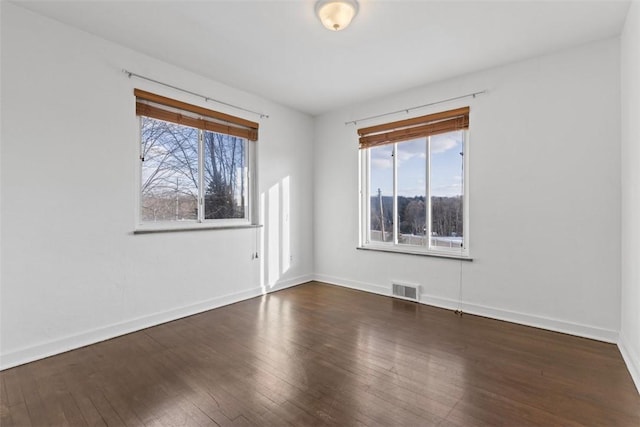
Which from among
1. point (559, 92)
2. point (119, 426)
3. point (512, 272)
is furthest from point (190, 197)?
point (559, 92)

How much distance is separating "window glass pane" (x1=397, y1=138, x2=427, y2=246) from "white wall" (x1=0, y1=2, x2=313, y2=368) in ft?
8.41

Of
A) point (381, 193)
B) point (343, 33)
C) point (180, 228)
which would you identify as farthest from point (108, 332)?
point (381, 193)

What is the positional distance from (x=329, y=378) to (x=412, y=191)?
2759 mm

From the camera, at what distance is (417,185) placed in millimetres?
4129

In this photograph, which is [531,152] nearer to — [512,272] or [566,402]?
[512,272]

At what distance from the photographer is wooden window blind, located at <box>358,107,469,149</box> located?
3.64 metres

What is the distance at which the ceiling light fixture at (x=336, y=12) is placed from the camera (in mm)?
2256

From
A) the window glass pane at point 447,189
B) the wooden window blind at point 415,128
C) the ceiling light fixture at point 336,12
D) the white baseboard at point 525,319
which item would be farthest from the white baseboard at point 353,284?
the ceiling light fixture at point 336,12

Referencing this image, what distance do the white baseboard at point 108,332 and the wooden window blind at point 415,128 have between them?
2.70m

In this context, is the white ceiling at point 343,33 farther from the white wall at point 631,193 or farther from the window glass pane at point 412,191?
the window glass pane at point 412,191

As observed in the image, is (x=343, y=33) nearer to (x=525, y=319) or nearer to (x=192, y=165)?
(x=192, y=165)

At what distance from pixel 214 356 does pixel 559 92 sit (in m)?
4.01

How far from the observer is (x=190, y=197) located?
3621 millimetres

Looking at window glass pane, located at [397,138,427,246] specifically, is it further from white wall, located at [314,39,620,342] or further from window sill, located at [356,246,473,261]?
white wall, located at [314,39,620,342]
